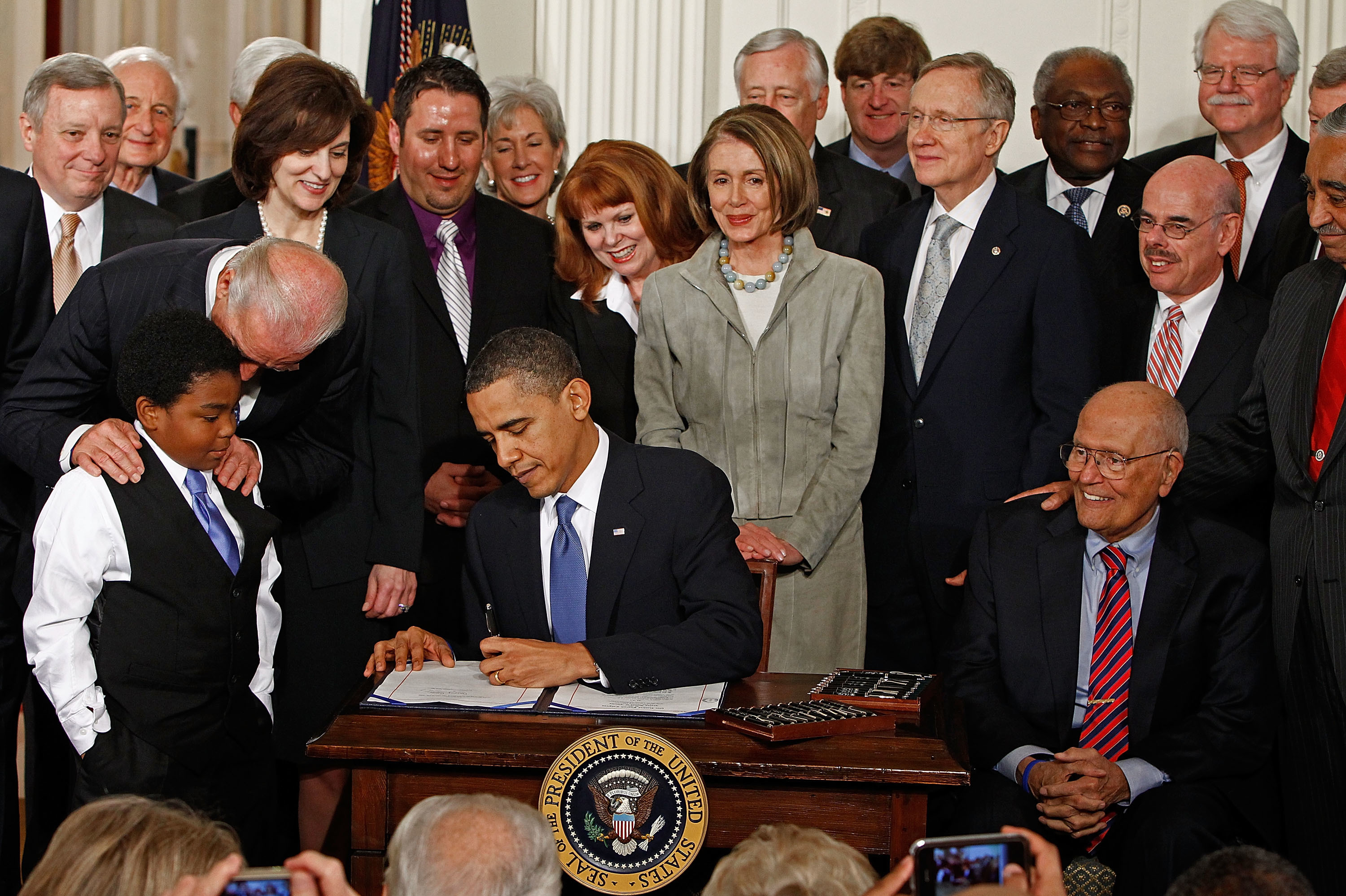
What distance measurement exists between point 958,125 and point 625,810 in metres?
2.27

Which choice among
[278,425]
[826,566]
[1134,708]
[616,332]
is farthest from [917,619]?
[278,425]

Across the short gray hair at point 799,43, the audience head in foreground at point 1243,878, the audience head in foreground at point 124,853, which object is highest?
the short gray hair at point 799,43

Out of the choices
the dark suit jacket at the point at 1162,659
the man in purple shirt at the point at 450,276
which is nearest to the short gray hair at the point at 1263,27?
the dark suit jacket at the point at 1162,659

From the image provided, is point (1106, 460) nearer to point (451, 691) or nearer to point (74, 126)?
point (451, 691)

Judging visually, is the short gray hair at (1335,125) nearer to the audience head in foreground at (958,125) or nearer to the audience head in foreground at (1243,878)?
the audience head in foreground at (958,125)

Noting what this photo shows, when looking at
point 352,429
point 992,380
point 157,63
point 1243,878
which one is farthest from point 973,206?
point 157,63

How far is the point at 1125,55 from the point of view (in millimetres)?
5785

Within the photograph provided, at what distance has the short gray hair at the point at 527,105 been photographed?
4895mm

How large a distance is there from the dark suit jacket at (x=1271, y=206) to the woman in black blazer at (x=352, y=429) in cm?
238

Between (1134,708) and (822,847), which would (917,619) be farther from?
(822,847)

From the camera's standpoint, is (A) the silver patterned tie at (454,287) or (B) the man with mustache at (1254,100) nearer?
(A) the silver patterned tie at (454,287)

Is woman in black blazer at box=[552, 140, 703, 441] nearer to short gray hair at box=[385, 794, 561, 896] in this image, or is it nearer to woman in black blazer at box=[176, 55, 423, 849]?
woman in black blazer at box=[176, 55, 423, 849]

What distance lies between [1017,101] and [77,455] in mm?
4150

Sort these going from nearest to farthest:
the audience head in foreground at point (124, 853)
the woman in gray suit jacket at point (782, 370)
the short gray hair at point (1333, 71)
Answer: the audience head in foreground at point (124, 853)
the woman in gray suit jacket at point (782, 370)
the short gray hair at point (1333, 71)
